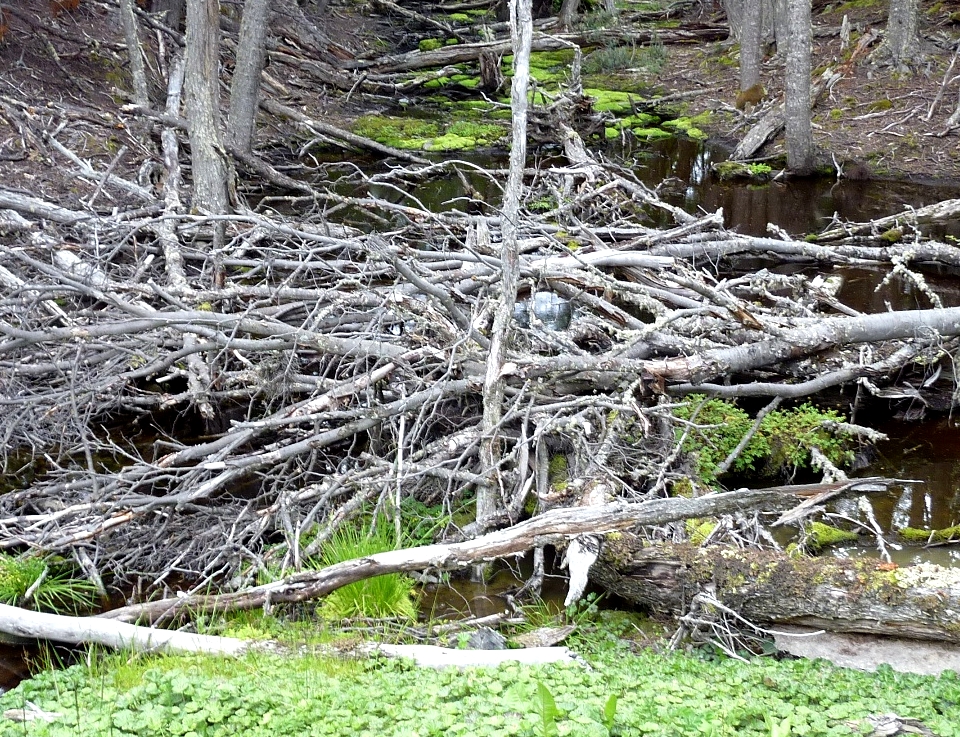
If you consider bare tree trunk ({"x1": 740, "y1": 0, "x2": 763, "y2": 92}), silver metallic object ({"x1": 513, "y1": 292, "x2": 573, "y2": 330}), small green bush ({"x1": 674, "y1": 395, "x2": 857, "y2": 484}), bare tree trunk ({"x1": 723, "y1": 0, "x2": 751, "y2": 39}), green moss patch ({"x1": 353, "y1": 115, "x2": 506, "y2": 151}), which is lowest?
small green bush ({"x1": 674, "y1": 395, "x2": 857, "y2": 484})

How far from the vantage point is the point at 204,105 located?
385 inches

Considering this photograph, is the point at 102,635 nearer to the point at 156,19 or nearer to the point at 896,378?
the point at 896,378

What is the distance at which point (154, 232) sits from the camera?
9.26 meters

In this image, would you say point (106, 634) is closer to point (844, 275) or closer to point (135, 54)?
point (844, 275)

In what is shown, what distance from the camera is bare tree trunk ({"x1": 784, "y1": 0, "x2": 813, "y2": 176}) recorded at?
13602 mm

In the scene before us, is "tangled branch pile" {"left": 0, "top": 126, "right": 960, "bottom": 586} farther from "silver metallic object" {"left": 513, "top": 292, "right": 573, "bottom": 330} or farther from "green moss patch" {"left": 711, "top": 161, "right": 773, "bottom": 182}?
"green moss patch" {"left": 711, "top": 161, "right": 773, "bottom": 182}

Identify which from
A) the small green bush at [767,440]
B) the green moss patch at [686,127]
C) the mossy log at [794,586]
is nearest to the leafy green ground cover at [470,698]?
the mossy log at [794,586]

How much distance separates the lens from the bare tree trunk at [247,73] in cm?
1168

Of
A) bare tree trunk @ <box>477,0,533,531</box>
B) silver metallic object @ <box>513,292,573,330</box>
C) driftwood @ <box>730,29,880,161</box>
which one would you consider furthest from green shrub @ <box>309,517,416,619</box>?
driftwood @ <box>730,29,880,161</box>

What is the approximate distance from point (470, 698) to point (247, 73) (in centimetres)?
997

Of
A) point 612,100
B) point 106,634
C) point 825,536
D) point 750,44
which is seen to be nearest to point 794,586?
point 825,536

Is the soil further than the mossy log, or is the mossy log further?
the soil

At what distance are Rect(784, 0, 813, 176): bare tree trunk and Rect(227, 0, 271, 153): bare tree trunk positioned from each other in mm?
7723

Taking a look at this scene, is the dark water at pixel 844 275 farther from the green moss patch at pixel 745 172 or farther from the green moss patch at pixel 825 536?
the green moss patch at pixel 745 172
